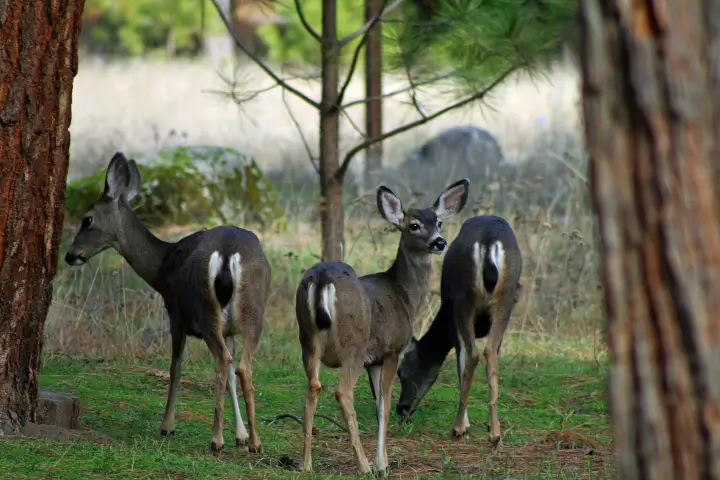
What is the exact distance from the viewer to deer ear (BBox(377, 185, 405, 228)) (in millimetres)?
6617

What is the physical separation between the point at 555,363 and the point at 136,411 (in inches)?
136

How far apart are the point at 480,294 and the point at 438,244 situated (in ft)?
1.56

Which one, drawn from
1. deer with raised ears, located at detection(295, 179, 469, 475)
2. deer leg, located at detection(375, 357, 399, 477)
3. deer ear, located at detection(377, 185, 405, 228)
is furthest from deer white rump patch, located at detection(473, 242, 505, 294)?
deer leg, located at detection(375, 357, 399, 477)

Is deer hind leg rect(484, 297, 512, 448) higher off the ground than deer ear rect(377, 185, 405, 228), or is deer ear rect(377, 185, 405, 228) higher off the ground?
deer ear rect(377, 185, 405, 228)

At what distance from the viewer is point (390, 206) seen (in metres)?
6.64

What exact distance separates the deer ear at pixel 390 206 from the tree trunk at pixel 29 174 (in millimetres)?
1891

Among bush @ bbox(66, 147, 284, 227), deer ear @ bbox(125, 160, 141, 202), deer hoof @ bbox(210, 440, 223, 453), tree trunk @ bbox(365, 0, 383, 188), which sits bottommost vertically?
deer hoof @ bbox(210, 440, 223, 453)

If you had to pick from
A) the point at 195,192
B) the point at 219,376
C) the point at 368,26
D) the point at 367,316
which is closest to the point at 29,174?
the point at 219,376

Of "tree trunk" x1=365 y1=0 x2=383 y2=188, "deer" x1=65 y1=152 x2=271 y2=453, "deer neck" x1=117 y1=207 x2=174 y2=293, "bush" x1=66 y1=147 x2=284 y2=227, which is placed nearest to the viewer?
"deer" x1=65 y1=152 x2=271 y2=453

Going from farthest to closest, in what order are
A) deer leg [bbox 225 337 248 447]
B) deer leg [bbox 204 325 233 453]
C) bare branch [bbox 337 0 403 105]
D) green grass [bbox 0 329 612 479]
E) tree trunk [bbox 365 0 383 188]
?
tree trunk [bbox 365 0 383 188] < bare branch [bbox 337 0 403 105] < deer leg [bbox 225 337 248 447] < deer leg [bbox 204 325 233 453] < green grass [bbox 0 329 612 479]

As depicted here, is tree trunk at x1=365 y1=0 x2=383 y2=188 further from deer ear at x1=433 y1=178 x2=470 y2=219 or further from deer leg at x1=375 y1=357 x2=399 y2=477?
deer leg at x1=375 y1=357 x2=399 y2=477

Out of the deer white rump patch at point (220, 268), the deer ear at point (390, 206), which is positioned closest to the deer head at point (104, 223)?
the deer white rump patch at point (220, 268)

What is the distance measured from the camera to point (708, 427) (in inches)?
90.7

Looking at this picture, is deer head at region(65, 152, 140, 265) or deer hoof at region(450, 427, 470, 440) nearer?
deer hoof at region(450, 427, 470, 440)
